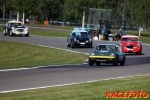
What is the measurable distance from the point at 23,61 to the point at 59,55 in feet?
16.5

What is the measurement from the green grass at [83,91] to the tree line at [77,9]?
5396 cm

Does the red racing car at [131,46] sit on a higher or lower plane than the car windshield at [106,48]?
lower

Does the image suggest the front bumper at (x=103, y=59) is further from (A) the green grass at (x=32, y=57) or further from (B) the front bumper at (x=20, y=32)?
(B) the front bumper at (x=20, y=32)

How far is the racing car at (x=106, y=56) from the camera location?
2552 centimetres

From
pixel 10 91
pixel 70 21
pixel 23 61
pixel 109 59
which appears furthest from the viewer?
pixel 70 21

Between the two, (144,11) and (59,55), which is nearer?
(59,55)

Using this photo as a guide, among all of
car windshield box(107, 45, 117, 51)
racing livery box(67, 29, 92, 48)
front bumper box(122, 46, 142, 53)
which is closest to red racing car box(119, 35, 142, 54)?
front bumper box(122, 46, 142, 53)

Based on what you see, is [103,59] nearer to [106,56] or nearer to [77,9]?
[106,56]

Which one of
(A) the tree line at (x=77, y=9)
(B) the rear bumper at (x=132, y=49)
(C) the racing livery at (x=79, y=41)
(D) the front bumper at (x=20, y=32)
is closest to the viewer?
(B) the rear bumper at (x=132, y=49)

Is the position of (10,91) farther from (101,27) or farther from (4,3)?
(4,3)

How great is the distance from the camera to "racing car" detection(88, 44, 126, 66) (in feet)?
83.7

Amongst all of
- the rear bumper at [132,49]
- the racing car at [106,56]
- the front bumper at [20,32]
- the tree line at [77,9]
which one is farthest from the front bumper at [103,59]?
the tree line at [77,9]

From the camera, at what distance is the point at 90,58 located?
84.2ft

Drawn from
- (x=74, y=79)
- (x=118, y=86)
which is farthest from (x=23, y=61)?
(x=118, y=86)
